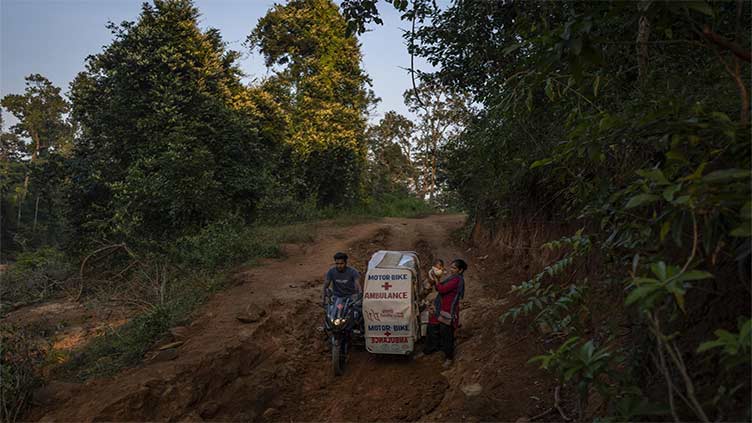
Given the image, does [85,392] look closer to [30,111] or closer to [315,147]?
[315,147]

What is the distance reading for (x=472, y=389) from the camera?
19.2ft

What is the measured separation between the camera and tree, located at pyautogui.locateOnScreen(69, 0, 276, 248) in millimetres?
15000

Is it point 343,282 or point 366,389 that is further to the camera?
point 343,282

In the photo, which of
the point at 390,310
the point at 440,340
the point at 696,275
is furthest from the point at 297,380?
the point at 696,275

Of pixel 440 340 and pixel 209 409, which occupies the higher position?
pixel 440 340

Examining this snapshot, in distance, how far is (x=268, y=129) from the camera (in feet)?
68.2

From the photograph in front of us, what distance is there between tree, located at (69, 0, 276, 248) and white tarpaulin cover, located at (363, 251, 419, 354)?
10119 mm

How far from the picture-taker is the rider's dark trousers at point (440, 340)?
7.04 meters

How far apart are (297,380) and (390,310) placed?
5.69 ft

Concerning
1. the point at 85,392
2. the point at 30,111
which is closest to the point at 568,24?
the point at 85,392

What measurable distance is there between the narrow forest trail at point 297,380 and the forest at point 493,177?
19.3 inches

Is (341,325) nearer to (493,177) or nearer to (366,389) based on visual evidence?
Result: (366,389)

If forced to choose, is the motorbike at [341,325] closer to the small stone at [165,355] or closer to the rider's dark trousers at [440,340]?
the rider's dark trousers at [440,340]

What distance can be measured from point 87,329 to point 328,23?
21351mm
